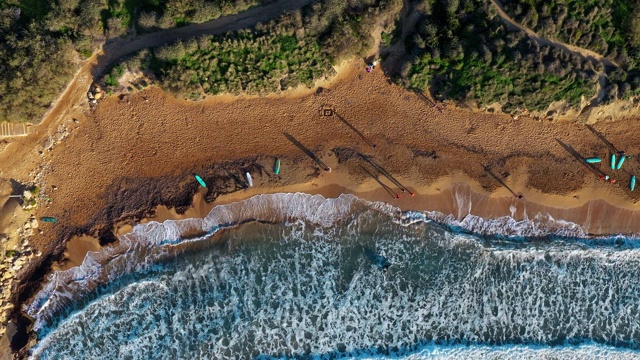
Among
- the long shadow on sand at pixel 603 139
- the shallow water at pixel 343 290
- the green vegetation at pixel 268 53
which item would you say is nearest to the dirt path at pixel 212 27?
the green vegetation at pixel 268 53

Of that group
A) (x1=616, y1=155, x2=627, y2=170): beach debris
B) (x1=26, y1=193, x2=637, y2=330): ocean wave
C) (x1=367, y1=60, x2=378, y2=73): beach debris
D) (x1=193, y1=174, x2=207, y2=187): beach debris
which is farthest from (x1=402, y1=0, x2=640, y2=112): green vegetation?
(x1=193, y1=174, x2=207, y2=187): beach debris

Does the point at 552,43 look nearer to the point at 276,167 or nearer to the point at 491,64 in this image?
the point at 491,64

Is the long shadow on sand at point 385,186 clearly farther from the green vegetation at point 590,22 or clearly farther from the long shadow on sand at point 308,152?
the green vegetation at point 590,22

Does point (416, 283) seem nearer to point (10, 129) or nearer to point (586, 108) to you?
point (586, 108)

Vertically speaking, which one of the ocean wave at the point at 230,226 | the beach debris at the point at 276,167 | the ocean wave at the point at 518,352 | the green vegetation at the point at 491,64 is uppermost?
the green vegetation at the point at 491,64

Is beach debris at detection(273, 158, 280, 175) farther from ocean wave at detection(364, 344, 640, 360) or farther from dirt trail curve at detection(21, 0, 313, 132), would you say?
ocean wave at detection(364, 344, 640, 360)

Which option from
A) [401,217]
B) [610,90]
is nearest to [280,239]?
[401,217]

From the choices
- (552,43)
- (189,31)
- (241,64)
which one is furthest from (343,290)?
(552,43)
